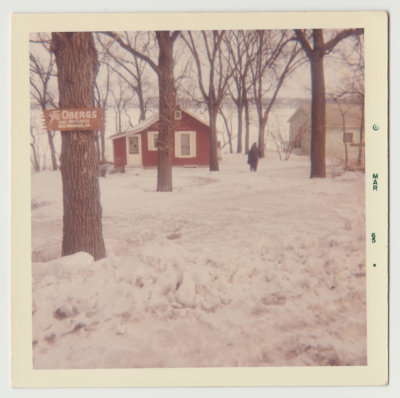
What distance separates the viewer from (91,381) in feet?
7.51

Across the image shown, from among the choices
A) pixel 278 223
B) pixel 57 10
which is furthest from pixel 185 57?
pixel 278 223

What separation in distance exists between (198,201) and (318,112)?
4.54 feet

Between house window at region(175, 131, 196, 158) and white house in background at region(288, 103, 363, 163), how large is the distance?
37.2 inches

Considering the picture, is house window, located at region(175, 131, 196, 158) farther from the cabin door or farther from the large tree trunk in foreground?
the large tree trunk in foreground

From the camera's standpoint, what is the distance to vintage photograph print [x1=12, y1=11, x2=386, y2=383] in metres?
2.22

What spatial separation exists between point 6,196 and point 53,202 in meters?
0.40

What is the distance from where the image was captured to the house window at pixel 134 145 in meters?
2.66

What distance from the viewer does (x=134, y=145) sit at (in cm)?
272

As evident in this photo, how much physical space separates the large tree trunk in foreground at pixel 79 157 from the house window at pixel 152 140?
20.2 inches

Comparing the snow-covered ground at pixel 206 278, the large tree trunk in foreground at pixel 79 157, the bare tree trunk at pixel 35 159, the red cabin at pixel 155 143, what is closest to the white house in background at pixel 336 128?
the snow-covered ground at pixel 206 278

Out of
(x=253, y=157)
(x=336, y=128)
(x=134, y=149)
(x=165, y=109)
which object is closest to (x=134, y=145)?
(x=134, y=149)

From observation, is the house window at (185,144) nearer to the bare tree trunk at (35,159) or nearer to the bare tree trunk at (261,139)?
the bare tree trunk at (261,139)

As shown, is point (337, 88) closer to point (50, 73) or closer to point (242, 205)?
point (242, 205)

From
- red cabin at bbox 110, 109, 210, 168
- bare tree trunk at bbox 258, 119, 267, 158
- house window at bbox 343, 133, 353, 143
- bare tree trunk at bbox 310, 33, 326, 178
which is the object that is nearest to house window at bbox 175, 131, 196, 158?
red cabin at bbox 110, 109, 210, 168
